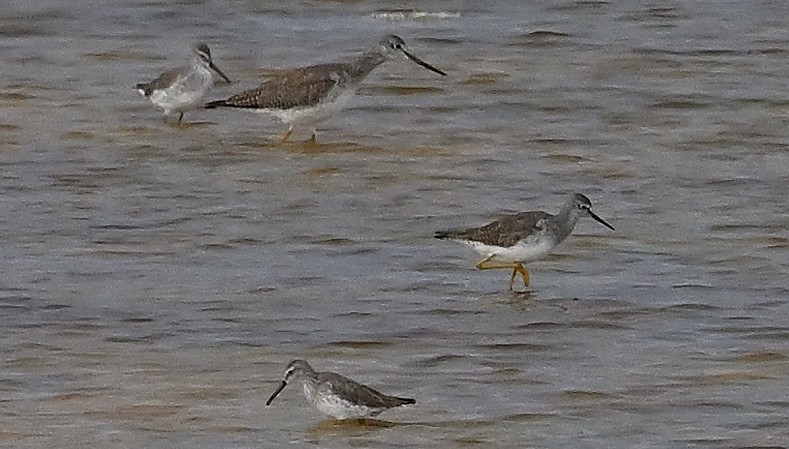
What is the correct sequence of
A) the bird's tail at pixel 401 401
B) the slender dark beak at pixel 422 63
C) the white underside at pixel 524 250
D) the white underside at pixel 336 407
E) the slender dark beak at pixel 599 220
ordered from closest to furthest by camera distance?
the white underside at pixel 336 407
the bird's tail at pixel 401 401
the white underside at pixel 524 250
the slender dark beak at pixel 599 220
the slender dark beak at pixel 422 63

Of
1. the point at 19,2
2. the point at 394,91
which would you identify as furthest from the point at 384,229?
the point at 19,2

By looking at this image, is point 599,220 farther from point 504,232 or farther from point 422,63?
point 422,63

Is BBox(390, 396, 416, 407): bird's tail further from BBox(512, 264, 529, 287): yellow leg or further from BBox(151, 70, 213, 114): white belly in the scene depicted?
BBox(151, 70, 213, 114): white belly

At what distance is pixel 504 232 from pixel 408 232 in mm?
1320

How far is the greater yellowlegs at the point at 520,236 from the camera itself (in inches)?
495

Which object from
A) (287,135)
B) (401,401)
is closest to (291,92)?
(287,135)

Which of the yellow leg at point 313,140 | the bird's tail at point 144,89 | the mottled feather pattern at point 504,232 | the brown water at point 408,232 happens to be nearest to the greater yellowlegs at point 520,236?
the mottled feather pattern at point 504,232

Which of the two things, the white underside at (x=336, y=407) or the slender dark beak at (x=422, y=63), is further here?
the slender dark beak at (x=422, y=63)

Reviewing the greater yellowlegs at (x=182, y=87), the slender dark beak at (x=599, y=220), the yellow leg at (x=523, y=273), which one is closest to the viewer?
the yellow leg at (x=523, y=273)

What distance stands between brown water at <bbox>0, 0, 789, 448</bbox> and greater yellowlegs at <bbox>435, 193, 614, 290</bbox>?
0.70ft

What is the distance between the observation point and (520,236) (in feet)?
41.3

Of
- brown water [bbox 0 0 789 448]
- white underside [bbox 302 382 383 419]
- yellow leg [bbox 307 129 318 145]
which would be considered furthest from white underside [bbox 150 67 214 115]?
white underside [bbox 302 382 383 419]

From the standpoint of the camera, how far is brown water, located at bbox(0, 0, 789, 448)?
34.5ft

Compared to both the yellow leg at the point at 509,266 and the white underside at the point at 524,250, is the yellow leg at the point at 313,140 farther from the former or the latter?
the white underside at the point at 524,250
